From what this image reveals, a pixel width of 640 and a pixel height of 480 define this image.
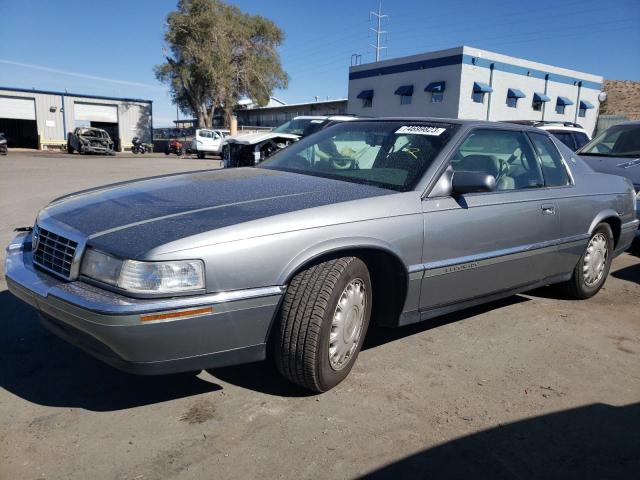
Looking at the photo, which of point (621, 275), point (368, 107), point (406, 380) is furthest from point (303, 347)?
point (368, 107)

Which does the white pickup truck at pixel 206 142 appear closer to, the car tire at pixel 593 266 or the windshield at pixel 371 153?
the windshield at pixel 371 153

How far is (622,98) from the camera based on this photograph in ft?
189

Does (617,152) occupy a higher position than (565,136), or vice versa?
(565,136)

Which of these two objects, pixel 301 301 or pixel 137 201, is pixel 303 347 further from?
pixel 137 201

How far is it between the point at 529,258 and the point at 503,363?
871 millimetres

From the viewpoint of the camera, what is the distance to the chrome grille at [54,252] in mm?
2531

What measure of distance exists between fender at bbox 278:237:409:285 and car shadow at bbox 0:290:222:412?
89cm

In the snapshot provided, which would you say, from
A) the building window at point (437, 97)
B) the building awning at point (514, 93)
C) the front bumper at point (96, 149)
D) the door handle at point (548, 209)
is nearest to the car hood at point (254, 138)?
the door handle at point (548, 209)

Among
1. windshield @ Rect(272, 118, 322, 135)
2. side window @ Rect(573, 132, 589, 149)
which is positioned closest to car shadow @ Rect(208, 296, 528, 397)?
side window @ Rect(573, 132, 589, 149)

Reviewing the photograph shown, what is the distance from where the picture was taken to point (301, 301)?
8.38 feet

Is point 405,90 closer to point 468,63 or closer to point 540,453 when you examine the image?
point 468,63

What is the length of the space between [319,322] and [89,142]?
107ft

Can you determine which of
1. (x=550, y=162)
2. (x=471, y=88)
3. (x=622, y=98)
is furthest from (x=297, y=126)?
(x=622, y=98)

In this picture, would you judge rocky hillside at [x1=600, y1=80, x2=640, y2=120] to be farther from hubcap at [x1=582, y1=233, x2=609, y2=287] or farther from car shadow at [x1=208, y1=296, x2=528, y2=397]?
car shadow at [x1=208, y1=296, x2=528, y2=397]
